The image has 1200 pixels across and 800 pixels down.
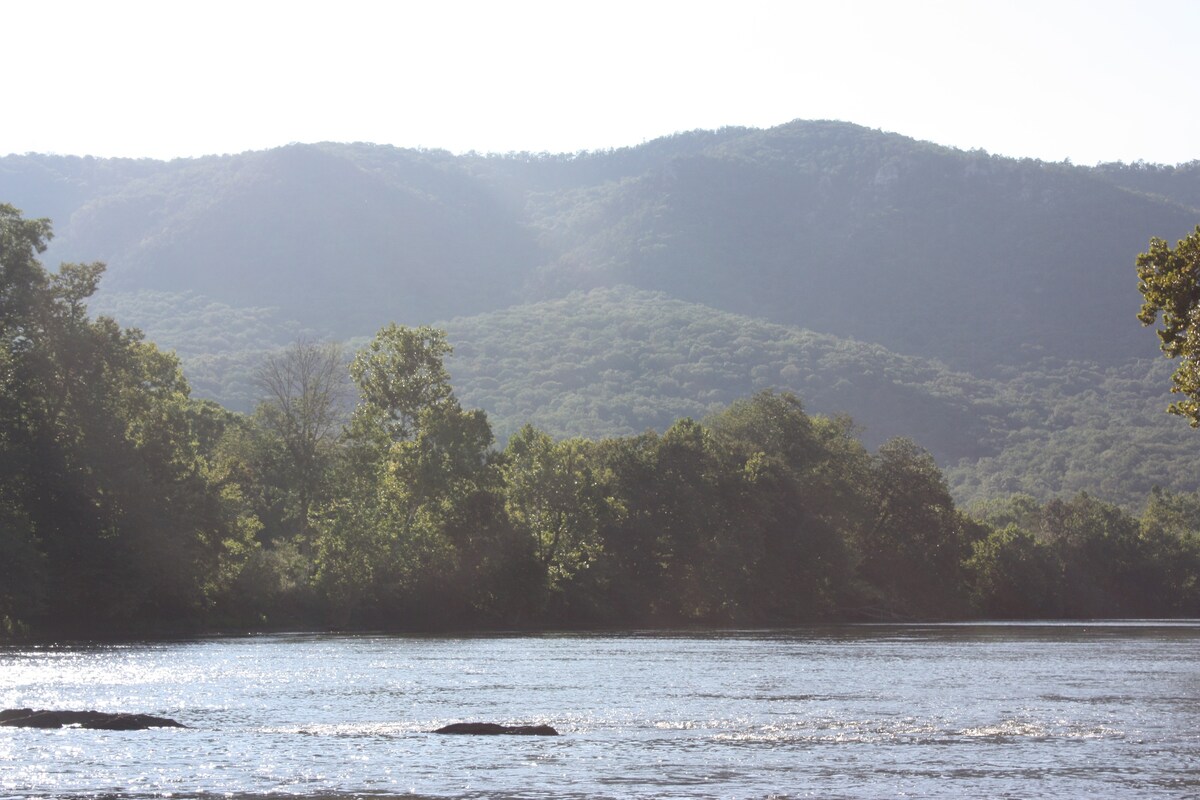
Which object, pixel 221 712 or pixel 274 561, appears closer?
pixel 221 712

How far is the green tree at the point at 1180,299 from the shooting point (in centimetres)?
4112

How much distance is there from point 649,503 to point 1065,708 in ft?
220

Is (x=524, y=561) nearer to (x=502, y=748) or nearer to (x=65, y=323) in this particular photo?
(x=65, y=323)

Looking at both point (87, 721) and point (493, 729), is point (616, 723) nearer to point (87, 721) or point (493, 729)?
point (493, 729)

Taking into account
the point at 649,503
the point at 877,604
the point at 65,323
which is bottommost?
the point at 877,604

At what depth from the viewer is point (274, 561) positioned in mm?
89000

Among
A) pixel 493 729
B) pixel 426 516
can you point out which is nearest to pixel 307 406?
pixel 426 516

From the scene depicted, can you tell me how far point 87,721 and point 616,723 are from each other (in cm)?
1223

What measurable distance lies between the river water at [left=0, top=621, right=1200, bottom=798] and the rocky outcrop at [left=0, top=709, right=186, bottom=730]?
1.62 feet

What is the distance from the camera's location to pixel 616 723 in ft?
111

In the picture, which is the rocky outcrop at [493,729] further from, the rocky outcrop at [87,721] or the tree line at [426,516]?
the tree line at [426,516]

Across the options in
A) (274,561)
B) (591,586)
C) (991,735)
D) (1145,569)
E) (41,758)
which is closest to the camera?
(41,758)

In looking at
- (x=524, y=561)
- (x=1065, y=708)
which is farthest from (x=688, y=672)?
(x=524, y=561)

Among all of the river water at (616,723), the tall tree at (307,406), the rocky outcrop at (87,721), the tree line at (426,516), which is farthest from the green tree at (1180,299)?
the tall tree at (307,406)
